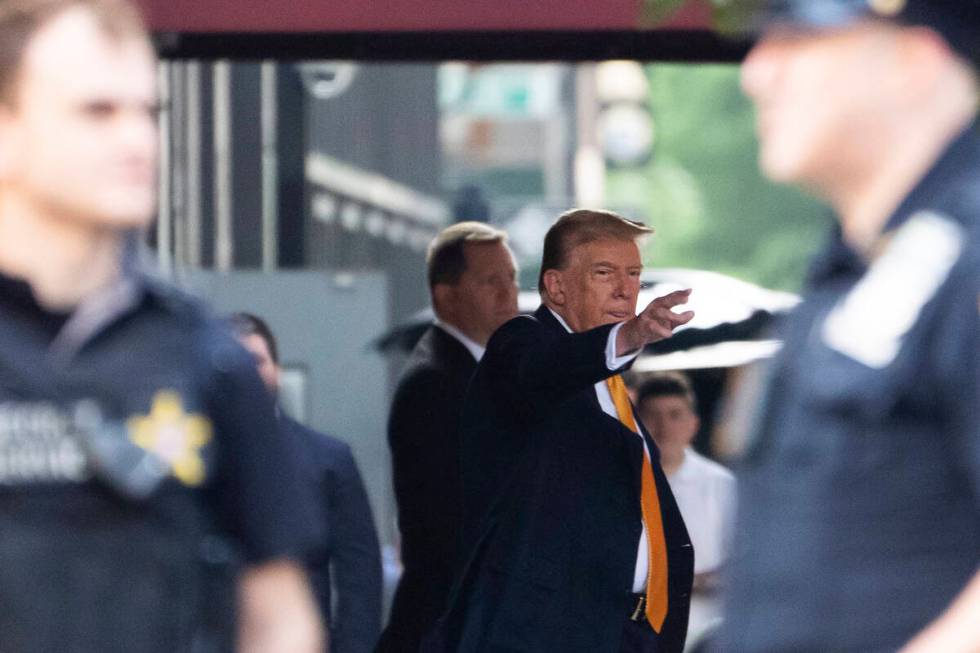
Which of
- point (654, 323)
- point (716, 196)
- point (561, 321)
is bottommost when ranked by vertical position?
point (716, 196)

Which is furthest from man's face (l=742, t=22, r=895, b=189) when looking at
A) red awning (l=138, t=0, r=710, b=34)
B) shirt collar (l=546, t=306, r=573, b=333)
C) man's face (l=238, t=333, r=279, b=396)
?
man's face (l=238, t=333, r=279, b=396)

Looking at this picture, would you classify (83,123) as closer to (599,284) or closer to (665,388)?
(599,284)

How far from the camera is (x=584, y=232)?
17.9ft

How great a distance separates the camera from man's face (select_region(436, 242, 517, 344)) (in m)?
6.89

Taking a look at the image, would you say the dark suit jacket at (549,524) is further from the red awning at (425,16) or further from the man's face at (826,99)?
the man's face at (826,99)

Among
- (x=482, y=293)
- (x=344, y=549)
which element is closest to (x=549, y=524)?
(x=344, y=549)

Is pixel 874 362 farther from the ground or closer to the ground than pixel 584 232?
farther from the ground

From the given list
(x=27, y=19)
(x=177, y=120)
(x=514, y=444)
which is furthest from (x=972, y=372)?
(x=177, y=120)

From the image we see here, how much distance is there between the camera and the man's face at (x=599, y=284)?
532 centimetres

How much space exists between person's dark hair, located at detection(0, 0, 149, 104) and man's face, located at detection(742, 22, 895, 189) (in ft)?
2.53

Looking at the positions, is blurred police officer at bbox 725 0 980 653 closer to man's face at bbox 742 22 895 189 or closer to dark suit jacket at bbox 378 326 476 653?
man's face at bbox 742 22 895 189

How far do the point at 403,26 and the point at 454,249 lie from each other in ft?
5.76

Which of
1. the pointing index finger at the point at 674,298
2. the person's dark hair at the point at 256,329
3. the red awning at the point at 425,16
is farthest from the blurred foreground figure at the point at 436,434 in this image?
the pointing index finger at the point at 674,298

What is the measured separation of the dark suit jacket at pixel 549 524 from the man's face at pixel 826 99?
2329 millimetres
